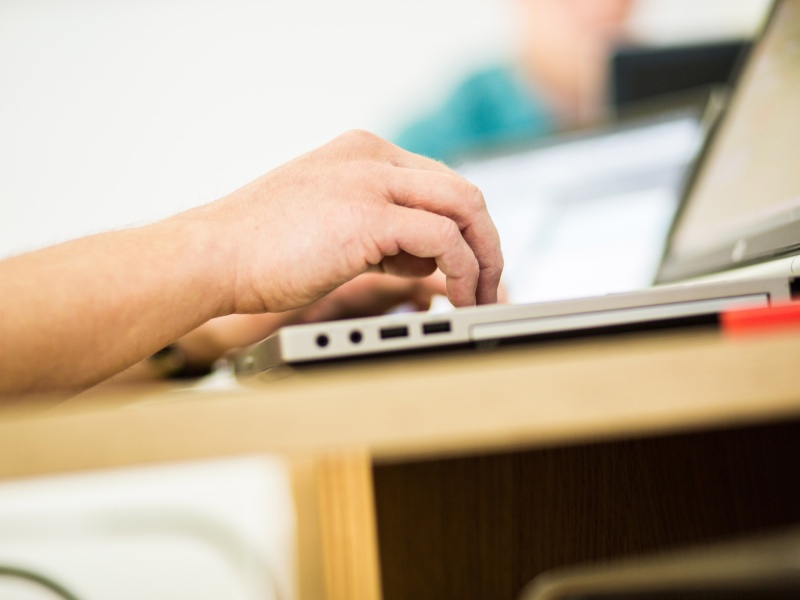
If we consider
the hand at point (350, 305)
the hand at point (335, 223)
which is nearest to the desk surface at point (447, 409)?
the hand at point (335, 223)

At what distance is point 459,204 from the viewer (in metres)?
0.49

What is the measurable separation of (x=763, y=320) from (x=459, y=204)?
0.26 metres

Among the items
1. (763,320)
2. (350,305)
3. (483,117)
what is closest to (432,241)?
(763,320)

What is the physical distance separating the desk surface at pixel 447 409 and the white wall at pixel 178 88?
6.38 ft

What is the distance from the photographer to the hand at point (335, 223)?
435 mm

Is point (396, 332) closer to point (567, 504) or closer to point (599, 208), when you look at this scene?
point (567, 504)

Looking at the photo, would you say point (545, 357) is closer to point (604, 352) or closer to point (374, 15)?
point (604, 352)

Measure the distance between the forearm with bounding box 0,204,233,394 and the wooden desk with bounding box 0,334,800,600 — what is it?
78mm

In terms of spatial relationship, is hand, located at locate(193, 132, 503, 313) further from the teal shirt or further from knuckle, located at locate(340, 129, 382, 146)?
the teal shirt

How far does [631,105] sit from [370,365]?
3.58ft

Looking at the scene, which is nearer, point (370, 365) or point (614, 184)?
point (370, 365)

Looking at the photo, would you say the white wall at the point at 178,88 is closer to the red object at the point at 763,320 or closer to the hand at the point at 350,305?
the hand at the point at 350,305

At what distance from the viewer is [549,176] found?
107 centimetres

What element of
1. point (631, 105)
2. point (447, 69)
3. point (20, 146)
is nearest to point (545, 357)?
point (631, 105)
